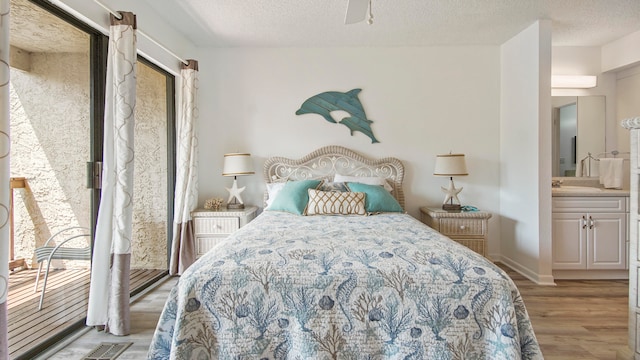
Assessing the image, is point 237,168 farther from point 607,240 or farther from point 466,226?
point 607,240

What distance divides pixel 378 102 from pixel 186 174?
234cm

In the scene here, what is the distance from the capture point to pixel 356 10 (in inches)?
81.5

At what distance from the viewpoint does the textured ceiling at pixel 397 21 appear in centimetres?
303

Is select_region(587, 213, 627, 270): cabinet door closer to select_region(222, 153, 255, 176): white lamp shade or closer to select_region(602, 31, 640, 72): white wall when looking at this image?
select_region(602, 31, 640, 72): white wall

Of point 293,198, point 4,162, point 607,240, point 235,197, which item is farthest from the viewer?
point 235,197

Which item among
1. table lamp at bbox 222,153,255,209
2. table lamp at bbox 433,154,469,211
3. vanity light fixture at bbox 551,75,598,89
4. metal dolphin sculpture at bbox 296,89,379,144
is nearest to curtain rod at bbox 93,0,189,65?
table lamp at bbox 222,153,255,209

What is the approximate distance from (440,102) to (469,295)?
117 inches

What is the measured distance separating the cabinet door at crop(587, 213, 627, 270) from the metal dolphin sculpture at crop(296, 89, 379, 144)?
2.49 m

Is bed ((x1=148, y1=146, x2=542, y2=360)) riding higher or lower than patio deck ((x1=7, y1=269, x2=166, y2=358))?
higher

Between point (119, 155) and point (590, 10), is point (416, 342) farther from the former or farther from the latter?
point (590, 10)

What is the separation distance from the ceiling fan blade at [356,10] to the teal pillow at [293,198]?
168 cm

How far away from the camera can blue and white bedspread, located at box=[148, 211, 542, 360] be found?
1.54m

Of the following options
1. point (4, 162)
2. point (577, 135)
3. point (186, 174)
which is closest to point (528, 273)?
point (577, 135)

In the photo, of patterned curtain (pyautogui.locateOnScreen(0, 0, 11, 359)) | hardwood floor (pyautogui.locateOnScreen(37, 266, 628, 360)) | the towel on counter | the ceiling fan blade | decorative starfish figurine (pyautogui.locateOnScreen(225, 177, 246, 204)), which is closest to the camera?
patterned curtain (pyautogui.locateOnScreen(0, 0, 11, 359))
